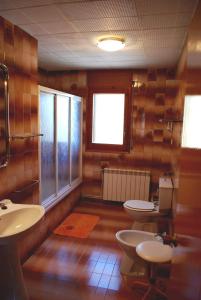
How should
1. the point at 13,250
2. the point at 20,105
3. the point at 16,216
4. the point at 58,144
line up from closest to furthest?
the point at 13,250 → the point at 16,216 → the point at 20,105 → the point at 58,144

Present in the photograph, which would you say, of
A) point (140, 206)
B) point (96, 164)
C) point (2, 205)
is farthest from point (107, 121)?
point (2, 205)

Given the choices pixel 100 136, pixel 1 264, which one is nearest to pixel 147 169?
pixel 100 136

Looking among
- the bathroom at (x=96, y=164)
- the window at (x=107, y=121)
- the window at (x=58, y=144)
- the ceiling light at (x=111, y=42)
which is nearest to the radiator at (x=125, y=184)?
the bathroom at (x=96, y=164)

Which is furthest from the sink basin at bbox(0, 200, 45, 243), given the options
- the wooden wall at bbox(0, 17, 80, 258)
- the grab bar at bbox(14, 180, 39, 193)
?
the grab bar at bbox(14, 180, 39, 193)

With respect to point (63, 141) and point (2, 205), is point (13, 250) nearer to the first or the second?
point (2, 205)

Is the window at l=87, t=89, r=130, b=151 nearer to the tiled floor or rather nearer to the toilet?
the toilet

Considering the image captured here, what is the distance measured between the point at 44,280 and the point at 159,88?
299 cm

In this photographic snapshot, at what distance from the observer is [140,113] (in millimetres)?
3811

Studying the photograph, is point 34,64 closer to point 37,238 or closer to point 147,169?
point 37,238

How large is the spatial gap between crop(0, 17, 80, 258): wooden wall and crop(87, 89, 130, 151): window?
164 centimetres

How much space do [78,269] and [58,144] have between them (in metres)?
1.60

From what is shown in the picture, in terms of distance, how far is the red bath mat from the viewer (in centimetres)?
307

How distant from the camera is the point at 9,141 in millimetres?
2055

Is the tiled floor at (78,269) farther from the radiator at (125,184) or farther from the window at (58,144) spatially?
the radiator at (125,184)
